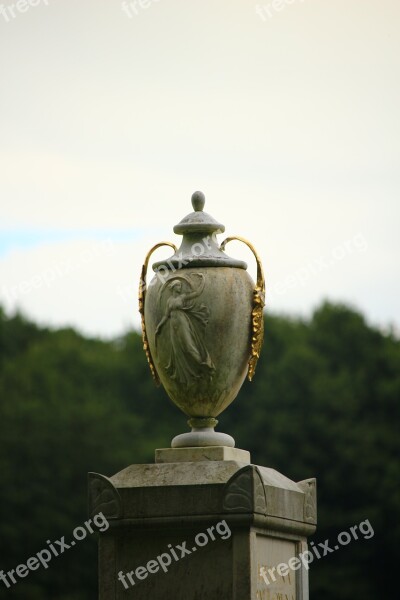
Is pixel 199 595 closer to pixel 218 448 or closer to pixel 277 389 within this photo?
pixel 218 448

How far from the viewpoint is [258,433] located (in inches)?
2061

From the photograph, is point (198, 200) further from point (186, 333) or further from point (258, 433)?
point (258, 433)

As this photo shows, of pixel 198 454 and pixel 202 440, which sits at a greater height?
pixel 202 440

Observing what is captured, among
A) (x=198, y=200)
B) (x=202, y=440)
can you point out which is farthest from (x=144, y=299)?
(x=202, y=440)

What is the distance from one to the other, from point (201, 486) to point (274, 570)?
3.60ft

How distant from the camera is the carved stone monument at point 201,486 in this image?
44.7 ft

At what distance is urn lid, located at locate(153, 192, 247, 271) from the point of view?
14.4 meters

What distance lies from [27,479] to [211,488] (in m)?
39.6

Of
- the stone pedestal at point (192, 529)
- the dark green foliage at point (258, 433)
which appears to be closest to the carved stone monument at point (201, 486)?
the stone pedestal at point (192, 529)

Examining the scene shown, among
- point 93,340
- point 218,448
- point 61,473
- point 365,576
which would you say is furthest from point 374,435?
point 218,448

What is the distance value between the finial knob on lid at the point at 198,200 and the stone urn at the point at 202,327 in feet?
0.73

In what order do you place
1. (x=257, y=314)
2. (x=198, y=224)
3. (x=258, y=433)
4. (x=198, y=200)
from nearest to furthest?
(x=257, y=314) < (x=198, y=224) < (x=198, y=200) < (x=258, y=433)

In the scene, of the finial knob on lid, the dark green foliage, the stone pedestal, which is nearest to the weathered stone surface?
the stone pedestal

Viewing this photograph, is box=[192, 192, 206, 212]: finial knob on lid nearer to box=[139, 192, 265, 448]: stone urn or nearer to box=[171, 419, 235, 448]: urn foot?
box=[139, 192, 265, 448]: stone urn
